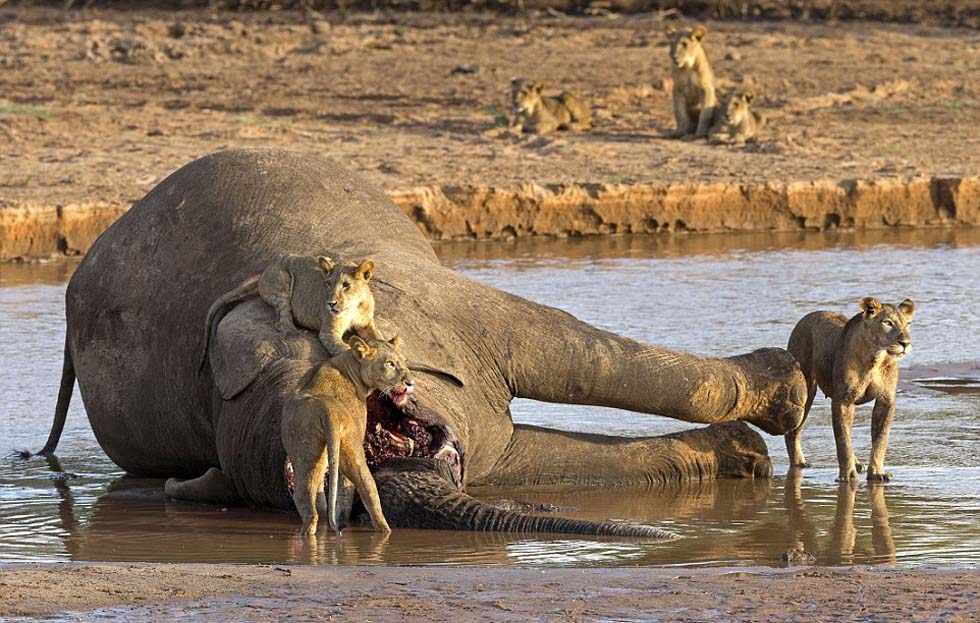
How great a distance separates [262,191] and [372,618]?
13.1 ft

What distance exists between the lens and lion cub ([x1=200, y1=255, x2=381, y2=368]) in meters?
7.95

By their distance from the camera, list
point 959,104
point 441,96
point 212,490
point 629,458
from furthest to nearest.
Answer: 1. point 441,96
2. point 959,104
3. point 629,458
4. point 212,490

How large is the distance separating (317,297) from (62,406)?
2065 millimetres

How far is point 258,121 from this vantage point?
68.0ft

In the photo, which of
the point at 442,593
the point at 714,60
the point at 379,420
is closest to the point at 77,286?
the point at 379,420

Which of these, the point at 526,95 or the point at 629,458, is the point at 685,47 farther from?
the point at 629,458

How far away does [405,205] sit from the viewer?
1681 centimetres

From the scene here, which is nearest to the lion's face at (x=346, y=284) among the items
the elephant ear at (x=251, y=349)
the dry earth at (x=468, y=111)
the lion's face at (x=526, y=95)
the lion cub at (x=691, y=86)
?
the elephant ear at (x=251, y=349)

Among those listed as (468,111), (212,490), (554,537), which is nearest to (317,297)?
(212,490)

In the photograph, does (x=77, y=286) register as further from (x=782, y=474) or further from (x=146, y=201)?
(x=782, y=474)

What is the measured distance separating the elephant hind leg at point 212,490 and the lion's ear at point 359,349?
106 centimetres

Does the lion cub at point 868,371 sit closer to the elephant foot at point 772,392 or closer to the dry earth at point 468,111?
the elephant foot at point 772,392

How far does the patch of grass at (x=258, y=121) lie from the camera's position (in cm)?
2056

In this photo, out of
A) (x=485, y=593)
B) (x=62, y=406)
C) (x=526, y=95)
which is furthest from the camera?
(x=526, y=95)
